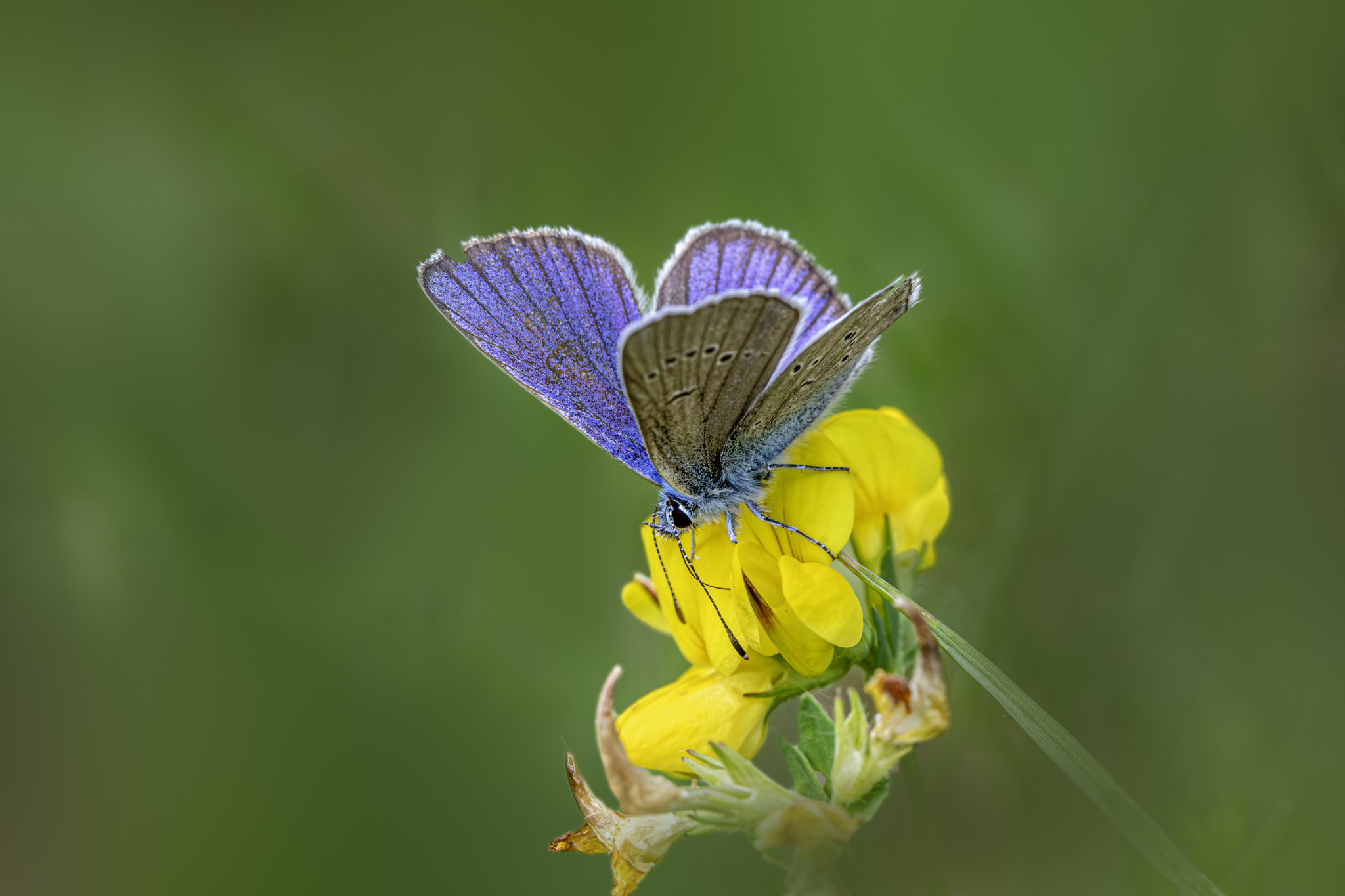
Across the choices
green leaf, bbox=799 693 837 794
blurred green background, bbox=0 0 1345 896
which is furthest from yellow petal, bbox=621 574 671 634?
blurred green background, bbox=0 0 1345 896

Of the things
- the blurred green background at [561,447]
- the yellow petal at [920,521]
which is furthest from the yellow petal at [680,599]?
the blurred green background at [561,447]

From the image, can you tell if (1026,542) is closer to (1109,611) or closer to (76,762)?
(1109,611)

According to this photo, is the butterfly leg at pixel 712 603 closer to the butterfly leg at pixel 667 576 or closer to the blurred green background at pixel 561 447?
the butterfly leg at pixel 667 576

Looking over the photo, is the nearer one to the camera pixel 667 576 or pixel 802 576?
pixel 802 576

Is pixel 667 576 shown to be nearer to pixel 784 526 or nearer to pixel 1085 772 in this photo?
pixel 784 526

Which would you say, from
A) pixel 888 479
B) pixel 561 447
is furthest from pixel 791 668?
pixel 561 447

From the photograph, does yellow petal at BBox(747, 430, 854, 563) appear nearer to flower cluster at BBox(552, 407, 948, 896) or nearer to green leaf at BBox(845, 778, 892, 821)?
flower cluster at BBox(552, 407, 948, 896)
